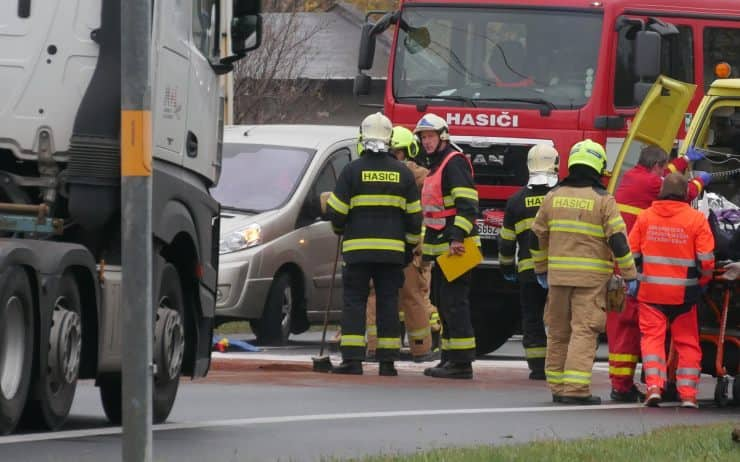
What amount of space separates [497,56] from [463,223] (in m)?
3.43

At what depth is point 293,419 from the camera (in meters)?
11.4

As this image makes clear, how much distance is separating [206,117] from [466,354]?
14.9ft

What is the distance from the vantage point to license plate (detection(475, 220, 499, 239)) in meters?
17.8

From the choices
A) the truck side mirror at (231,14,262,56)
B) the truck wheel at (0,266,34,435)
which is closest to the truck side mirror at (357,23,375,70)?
the truck side mirror at (231,14,262,56)

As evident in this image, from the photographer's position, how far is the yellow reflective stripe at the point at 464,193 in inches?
606

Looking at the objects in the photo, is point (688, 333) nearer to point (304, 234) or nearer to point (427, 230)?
point (427, 230)

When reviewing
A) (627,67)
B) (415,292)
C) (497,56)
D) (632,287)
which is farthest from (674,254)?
(497,56)

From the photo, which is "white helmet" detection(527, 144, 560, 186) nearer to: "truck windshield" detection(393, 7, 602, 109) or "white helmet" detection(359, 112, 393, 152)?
"white helmet" detection(359, 112, 393, 152)

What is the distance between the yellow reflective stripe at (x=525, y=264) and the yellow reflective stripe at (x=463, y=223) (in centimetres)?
48

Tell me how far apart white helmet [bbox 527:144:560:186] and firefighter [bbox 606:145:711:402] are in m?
0.98

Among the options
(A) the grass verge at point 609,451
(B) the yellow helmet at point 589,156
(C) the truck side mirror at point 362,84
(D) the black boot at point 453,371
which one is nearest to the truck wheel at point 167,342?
(A) the grass verge at point 609,451

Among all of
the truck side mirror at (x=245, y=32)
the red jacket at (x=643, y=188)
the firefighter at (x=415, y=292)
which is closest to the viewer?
the truck side mirror at (x=245, y=32)

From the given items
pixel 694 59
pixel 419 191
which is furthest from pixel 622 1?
pixel 419 191

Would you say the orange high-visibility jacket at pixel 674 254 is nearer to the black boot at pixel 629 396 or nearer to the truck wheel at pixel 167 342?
the black boot at pixel 629 396
